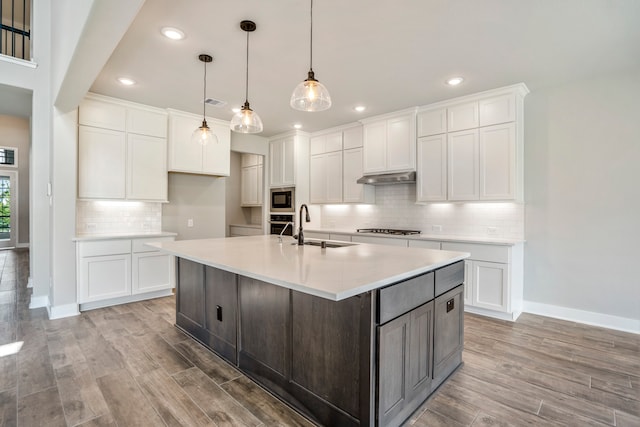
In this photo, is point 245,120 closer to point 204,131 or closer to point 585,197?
point 204,131

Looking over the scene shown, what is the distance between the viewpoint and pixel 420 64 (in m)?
3.11

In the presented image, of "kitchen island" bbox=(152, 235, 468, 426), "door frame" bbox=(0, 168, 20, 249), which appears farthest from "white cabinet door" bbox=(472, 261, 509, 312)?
"door frame" bbox=(0, 168, 20, 249)

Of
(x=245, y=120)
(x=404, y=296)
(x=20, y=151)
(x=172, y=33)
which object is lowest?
(x=404, y=296)

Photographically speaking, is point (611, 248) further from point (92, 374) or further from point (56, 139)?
point (56, 139)

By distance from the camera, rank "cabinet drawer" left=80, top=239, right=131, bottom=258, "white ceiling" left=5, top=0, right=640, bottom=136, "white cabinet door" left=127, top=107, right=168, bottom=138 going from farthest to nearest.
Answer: "white cabinet door" left=127, top=107, right=168, bottom=138 < "cabinet drawer" left=80, top=239, right=131, bottom=258 < "white ceiling" left=5, top=0, right=640, bottom=136

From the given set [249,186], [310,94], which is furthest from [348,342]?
[249,186]

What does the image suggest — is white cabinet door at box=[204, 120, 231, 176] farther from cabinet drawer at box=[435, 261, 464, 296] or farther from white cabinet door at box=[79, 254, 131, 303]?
cabinet drawer at box=[435, 261, 464, 296]

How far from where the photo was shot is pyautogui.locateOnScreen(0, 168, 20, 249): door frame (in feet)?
28.6

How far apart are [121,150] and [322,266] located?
3.65 meters

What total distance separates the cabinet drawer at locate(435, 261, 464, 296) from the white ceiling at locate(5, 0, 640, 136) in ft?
6.12

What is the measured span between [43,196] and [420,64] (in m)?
4.92

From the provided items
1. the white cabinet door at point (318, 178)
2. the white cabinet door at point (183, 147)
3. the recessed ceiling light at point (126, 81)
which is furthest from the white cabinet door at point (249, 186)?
the recessed ceiling light at point (126, 81)

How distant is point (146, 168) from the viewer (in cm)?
438

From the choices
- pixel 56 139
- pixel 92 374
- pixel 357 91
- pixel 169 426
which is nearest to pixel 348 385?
pixel 169 426
